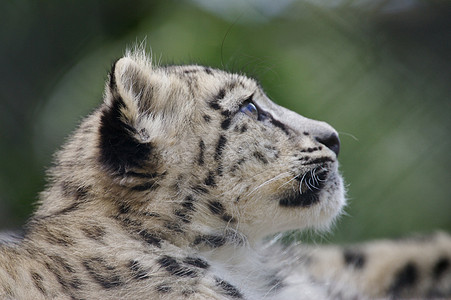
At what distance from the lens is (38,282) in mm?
2248

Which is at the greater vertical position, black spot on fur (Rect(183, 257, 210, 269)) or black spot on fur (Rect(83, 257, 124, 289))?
black spot on fur (Rect(183, 257, 210, 269))

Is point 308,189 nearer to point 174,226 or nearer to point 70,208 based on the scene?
point 174,226

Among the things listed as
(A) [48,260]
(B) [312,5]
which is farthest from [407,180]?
(A) [48,260]

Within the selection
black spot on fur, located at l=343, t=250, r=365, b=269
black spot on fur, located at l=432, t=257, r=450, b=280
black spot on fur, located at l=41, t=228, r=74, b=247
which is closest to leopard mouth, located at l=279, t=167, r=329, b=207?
black spot on fur, located at l=41, t=228, r=74, b=247

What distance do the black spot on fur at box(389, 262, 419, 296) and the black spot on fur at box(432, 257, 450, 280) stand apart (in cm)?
10

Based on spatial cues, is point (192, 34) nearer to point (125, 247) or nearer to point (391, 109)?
point (391, 109)

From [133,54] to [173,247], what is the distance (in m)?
0.83

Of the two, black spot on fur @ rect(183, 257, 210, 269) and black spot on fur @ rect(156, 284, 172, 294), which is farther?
black spot on fur @ rect(183, 257, 210, 269)

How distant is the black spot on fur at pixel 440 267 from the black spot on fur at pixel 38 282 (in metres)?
2.34

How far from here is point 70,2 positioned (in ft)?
17.0

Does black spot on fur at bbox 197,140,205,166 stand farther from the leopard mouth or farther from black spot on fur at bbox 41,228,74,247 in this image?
black spot on fur at bbox 41,228,74,247

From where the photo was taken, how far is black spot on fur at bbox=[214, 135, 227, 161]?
2.54m

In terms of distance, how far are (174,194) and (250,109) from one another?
0.53m

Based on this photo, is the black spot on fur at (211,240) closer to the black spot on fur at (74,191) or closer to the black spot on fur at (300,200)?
the black spot on fur at (300,200)
